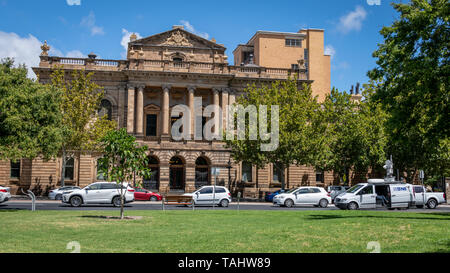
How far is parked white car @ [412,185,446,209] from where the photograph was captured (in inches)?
1120

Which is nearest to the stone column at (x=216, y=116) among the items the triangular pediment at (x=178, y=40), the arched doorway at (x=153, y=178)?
the triangular pediment at (x=178, y=40)

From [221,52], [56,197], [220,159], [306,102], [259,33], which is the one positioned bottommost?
[56,197]

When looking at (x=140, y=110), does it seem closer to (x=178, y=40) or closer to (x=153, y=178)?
(x=153, y=178)

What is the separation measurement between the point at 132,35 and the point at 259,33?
21528 millimetres

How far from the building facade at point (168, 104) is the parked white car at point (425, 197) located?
18.3 m

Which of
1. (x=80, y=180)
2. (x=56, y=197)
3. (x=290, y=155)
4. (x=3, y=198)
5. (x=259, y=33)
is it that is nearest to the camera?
(x=3, y=198)

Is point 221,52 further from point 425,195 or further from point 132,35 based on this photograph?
point 425,195

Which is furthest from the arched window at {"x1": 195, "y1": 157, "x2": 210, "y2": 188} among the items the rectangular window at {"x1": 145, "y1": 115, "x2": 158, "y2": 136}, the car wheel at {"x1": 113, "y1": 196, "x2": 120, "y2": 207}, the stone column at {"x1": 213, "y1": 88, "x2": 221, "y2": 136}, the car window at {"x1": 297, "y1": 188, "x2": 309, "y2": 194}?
the car wheel at {"x1": 113, "y1": 196, "x2": 120, "y2": 207}

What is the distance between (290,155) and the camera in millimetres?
39594

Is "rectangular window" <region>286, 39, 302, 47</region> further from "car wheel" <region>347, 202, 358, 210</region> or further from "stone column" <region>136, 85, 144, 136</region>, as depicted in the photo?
"car wheel" <region>347, 202, 358, 210</region>

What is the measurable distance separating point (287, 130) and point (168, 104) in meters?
14.3

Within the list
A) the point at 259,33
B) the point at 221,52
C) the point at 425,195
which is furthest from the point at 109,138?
the point at 259,33

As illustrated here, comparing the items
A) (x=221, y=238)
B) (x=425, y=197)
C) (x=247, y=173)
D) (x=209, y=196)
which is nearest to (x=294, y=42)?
(x=247, y=173)

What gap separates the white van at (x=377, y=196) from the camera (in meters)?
26.3
